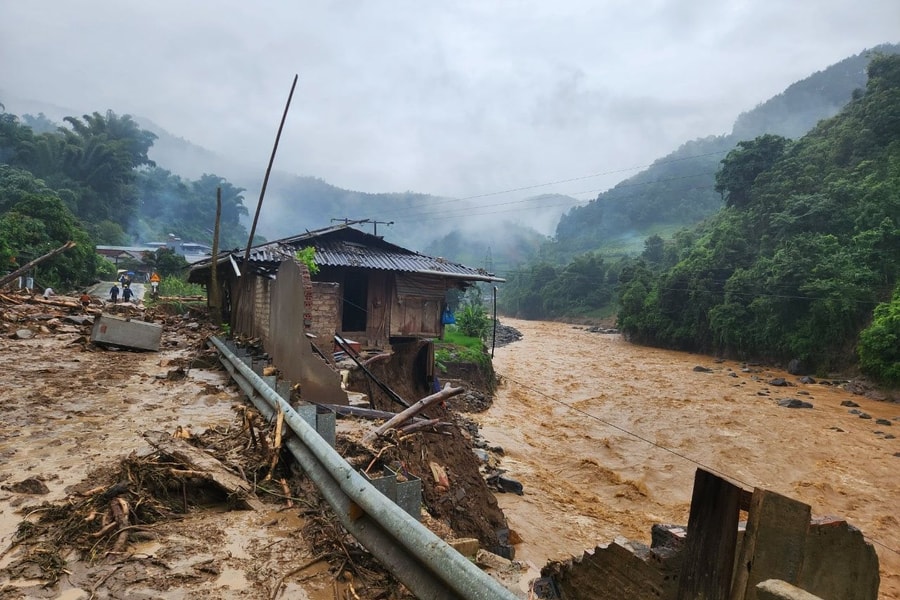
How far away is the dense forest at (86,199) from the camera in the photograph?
2478 cm

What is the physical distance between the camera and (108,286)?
96.8ft

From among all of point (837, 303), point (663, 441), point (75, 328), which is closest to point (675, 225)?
point (837, 303)

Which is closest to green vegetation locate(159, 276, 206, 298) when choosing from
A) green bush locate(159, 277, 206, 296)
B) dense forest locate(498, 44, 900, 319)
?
green bush locate(159, 277, 206, 296)

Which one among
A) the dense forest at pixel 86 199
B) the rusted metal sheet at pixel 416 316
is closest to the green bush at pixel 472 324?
the rusted metal sheet at pixel 416 316

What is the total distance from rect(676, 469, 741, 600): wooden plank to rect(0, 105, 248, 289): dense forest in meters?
25.5

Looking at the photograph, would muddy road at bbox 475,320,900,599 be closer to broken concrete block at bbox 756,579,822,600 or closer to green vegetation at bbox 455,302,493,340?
green vegetation at bbox 455,302,493,340

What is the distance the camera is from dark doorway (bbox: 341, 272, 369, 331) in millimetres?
14344

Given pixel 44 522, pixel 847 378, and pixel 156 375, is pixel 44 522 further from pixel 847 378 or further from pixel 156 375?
pixel 847 378

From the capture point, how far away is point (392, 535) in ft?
6.61

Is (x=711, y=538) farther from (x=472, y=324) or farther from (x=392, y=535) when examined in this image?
(x=472, y=324)

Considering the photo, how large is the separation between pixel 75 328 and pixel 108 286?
20271 mm

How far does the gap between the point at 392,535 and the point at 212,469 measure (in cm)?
160

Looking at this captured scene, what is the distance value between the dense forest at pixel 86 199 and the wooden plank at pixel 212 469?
22.6 m

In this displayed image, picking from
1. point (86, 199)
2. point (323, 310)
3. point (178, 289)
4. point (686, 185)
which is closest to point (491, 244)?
point (686, 185)
